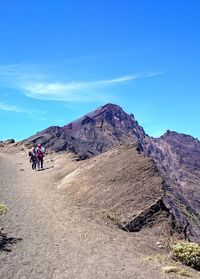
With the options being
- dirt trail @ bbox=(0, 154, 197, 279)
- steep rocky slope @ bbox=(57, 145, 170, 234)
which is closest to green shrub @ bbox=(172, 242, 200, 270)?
dirt trail @ bbox=(0, 154, 197, 279)

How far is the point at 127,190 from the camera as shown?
21094 mm

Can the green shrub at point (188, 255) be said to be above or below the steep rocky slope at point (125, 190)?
below

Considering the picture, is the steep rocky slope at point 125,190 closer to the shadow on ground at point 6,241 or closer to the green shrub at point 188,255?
the green shrub at point 188,255

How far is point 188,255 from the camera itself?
46.3 ft

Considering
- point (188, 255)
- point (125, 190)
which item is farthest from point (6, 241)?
point (125, 190)

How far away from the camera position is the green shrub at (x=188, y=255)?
46.2 ft

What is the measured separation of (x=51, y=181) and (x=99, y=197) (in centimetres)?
1065

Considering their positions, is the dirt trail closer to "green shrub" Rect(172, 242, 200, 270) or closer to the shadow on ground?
the shadow on ground

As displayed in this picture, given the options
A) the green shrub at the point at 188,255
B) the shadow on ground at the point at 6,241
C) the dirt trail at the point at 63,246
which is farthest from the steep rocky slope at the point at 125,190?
the shadow on ground at the point at 6,241

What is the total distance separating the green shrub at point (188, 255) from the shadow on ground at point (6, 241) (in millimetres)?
4868

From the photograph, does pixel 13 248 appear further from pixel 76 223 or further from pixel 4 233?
pixel 76 223

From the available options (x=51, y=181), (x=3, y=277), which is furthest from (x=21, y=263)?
(x=51, y=181)

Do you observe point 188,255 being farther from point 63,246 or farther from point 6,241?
point 6,241

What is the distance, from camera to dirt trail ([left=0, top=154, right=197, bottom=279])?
1206 centimetres
